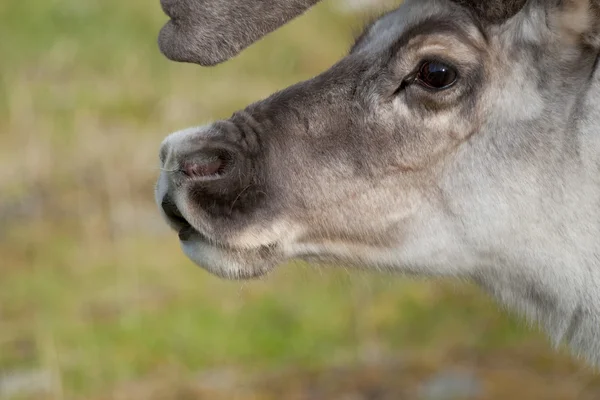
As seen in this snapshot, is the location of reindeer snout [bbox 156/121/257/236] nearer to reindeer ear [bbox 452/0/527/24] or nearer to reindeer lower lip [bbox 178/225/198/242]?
reindeer lower lip [bbox 178/225/198/242]

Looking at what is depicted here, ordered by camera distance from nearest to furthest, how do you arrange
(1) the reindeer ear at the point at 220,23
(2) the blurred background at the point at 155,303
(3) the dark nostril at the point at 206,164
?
(1) the reindeer ear at the point at 220,23 → (3) the dark nostril at the point at 206,164 → (2) the blurred background at the point at 155,303

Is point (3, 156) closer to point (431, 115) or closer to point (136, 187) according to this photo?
point (136, 187)

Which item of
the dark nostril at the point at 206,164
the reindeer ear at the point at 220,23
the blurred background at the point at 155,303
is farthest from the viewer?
the blurred background at the point at 155,303

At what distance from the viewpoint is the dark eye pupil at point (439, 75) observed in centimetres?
361

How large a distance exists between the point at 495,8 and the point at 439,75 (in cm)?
30

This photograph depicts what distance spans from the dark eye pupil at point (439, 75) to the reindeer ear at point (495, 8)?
228 millimetres

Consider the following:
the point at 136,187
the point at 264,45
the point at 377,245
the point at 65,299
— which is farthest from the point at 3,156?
the point at 377,245

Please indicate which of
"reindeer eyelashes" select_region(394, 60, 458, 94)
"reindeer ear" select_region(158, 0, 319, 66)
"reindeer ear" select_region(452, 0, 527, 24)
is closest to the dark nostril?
"reindeer ear" select_region(158, 0, 319, 66)

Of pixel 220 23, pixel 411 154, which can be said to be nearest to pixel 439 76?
pixel 411 154

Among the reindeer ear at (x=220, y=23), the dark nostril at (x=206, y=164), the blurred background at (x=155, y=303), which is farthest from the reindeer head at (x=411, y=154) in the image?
the blurred background at (x=155, y=303)

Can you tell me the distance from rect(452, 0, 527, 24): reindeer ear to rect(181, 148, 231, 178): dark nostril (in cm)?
103

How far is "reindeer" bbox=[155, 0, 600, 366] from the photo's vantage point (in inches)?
140

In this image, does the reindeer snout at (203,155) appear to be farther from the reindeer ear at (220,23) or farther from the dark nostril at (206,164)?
the reindeer ear at (220,23)

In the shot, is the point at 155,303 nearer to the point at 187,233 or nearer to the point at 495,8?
the point at 187,233
